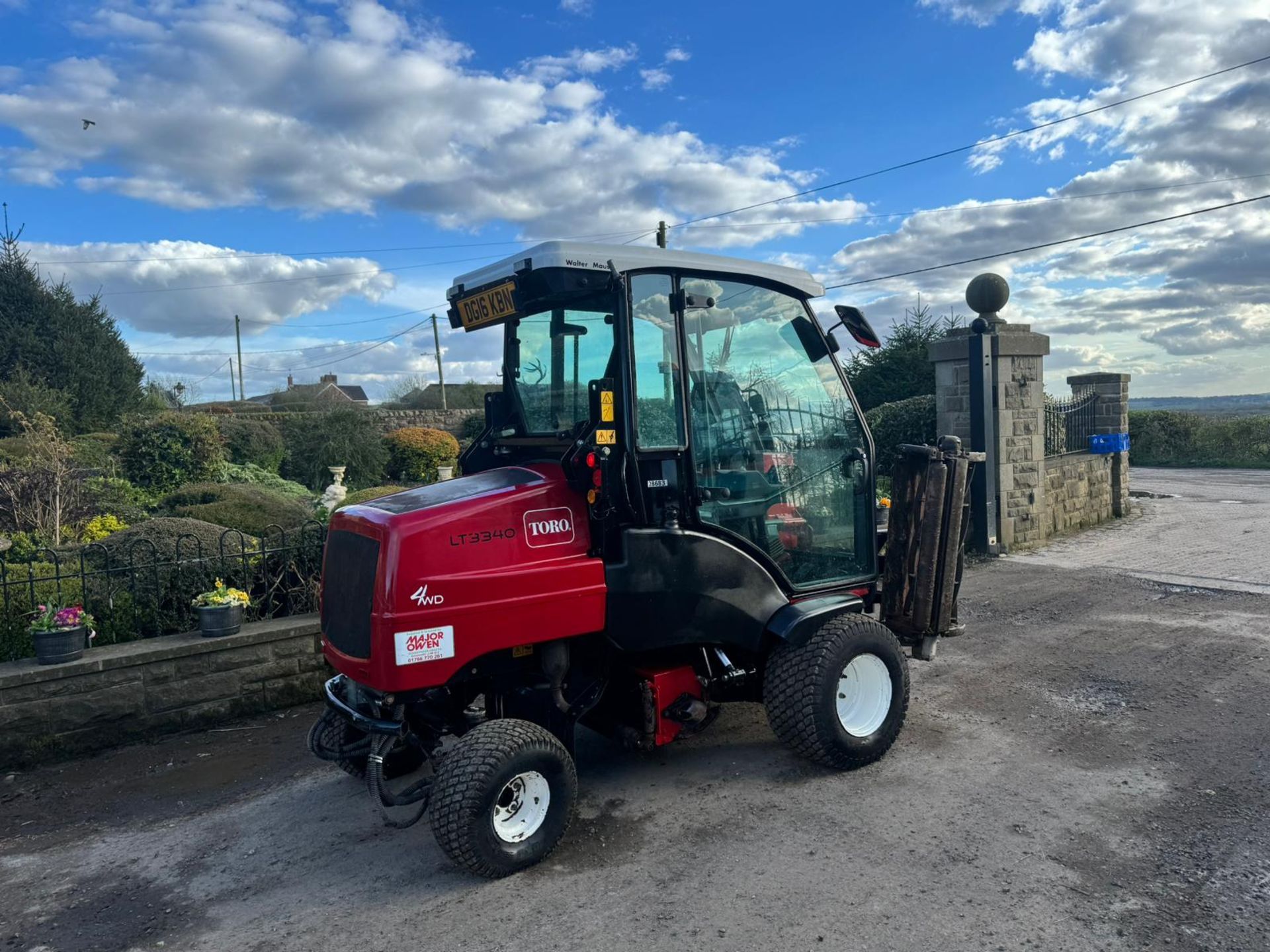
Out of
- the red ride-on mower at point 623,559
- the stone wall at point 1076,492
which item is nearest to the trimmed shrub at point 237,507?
the red ride-on mower at point 623,559

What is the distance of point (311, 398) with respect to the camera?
1212 inches

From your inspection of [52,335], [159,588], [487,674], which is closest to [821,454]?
[487,674]

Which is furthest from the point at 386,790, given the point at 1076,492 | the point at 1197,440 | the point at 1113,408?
the point at 1197,440

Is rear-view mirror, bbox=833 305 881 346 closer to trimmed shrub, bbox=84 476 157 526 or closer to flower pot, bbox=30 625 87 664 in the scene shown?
flower pot, bbox=30 625 87 664

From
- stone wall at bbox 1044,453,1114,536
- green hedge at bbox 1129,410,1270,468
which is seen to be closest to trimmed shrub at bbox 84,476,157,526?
stone wall at bbox 1044,453,1114,536

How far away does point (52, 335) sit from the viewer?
70.7ft

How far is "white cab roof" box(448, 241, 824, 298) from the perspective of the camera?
377cm

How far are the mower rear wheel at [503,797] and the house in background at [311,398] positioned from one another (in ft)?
59.1

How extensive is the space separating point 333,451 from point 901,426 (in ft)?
37.1

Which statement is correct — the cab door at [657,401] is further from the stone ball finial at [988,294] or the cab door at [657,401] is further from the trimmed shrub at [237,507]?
the stone ball finial at [988,294]

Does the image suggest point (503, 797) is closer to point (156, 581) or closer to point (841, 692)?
point (841, 692)

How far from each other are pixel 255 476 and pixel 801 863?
1414 cm

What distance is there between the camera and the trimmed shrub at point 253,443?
1769cm

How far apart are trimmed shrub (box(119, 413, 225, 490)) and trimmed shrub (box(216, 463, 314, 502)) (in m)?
0.22
